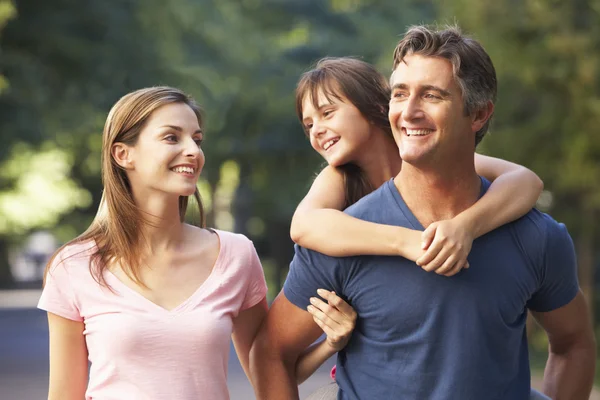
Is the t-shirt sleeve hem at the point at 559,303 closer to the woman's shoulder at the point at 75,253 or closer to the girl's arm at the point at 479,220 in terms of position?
the girl's arm at the point at 479,220

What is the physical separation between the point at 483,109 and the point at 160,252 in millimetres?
1260

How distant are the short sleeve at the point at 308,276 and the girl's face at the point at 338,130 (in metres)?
0.69

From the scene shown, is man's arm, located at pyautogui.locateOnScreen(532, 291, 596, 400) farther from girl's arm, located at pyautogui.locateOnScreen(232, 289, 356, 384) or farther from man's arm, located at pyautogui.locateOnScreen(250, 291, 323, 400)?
man's arm, located at pyautogui.locateOnScreen(250, 291, 323, 400)

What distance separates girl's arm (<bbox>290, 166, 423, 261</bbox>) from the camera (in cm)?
344

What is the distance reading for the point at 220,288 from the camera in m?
3.85

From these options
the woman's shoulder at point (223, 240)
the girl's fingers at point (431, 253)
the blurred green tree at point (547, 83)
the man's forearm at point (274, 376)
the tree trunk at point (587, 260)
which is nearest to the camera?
the girl's fingers at point (431, 253)

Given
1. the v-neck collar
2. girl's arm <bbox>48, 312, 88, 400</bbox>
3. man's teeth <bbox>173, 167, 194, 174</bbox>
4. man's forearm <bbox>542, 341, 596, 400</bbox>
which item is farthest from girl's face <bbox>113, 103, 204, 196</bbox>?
man's forearm <bbox>542, 341, 596, 400</bbox>

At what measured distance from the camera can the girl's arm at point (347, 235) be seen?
344 cm

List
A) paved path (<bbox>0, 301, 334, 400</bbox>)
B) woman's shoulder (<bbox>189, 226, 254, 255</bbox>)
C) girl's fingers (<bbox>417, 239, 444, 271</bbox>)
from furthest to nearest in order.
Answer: paved path (<bbox>0, 301, 334, 400</bbox>)
woman's shoulder (<bbox>189, 226, 254, 255</bbox>)
girl's fingers (<bbox>417, 239, 444, 271</bbox>)

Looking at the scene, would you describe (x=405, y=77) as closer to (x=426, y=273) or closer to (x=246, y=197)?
(x=426, y=273)

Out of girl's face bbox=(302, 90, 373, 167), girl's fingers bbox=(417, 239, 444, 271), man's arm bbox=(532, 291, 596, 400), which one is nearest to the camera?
girl's fingers bbox=(417, 239, 444, 271)

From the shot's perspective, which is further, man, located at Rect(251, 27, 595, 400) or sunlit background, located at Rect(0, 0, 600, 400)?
sunlit background, located at Rect(0, 0, 600, 400)

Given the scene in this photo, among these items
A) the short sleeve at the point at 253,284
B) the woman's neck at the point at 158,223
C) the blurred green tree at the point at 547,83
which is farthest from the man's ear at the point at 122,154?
the blurred green tree at the point at 547,83

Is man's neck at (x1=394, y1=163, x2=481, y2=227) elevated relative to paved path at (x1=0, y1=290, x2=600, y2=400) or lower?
elevated
